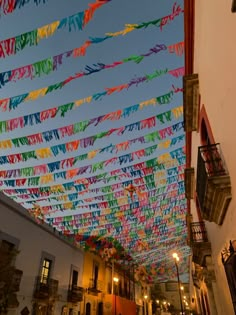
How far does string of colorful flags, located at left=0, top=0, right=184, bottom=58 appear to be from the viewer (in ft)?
15.9

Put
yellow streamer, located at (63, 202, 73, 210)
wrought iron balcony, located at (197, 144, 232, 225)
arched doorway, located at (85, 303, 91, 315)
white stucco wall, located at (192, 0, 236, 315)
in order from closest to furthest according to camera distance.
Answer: white stucco wall, located at (192, 0, 236, 315)
wrought iron balcony, located at (197, 144, 232, 225)
yellow streamer, located at (63, 202, 73, 210)
arched doorway, located at (85, 303, 91, 315)

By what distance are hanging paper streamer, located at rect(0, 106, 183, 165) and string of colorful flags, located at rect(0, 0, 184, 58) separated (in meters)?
2.95

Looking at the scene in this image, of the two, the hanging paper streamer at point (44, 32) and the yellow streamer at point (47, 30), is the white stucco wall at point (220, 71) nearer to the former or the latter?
the hanging paper streamer at point (44, 32)

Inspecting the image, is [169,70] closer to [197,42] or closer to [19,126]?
[197,42]

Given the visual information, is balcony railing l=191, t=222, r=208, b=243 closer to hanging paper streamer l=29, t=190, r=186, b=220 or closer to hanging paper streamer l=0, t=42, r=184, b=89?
hanging paper streamer l=29, t=190, r=186, b=220

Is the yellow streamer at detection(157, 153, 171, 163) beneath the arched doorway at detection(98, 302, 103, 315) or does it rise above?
above

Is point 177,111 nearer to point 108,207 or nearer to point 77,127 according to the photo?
point 77,127

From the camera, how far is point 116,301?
22.0 meters

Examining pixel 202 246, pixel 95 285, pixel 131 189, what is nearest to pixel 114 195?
pixel 131 189

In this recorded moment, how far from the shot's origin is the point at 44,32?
511 cm

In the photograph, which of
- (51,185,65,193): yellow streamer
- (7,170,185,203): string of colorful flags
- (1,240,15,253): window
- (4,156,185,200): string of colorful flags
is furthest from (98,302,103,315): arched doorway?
(51,185,65,193): yellow streamer

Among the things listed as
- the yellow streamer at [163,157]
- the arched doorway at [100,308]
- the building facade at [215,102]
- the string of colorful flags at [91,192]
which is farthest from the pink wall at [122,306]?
the building facade at [215,102]

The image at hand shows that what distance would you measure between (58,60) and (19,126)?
102 inches

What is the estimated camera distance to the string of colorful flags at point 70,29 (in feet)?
15.9
